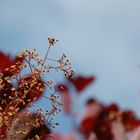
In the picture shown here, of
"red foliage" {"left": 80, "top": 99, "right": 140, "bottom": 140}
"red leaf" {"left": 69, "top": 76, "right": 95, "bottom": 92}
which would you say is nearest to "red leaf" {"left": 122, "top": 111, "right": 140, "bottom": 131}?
"red foliage" {"left": 80, "top": 99, "right": 140, "bottom": 140}

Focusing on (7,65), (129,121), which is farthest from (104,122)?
(7,65)

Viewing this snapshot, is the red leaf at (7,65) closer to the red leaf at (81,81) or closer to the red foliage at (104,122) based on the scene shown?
the red leaf at (81,81)

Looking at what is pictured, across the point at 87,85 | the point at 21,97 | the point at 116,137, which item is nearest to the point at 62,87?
the point at 87,85

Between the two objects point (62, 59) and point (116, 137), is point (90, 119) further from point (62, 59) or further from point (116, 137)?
point (62, 59)

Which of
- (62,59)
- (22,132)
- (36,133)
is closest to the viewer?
(22,132)

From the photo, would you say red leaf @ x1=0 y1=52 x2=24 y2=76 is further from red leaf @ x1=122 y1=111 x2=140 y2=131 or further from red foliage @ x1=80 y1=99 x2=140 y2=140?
red leaf @ x1=122 y1=111 x2=140 y2=131

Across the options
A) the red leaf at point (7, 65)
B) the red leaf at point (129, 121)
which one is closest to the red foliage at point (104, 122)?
the red leaf at point (129, 121)

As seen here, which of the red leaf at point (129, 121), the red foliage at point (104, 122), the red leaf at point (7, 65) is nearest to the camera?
the red foliage at point (104, 122)

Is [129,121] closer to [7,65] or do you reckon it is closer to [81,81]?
[81,81]
